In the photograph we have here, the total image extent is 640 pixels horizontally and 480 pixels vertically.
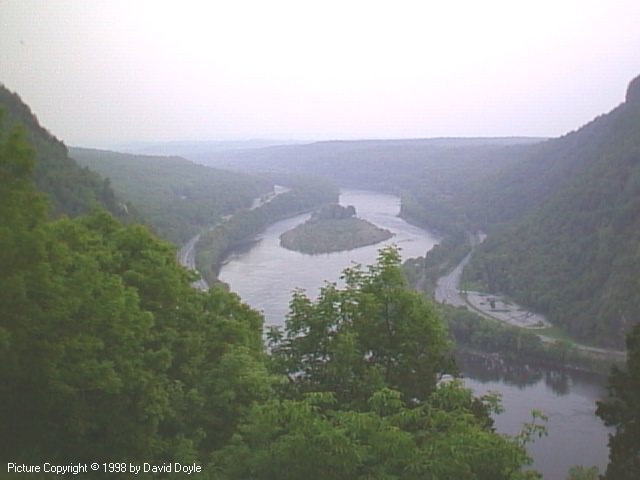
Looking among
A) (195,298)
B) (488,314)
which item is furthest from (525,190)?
(195,298)

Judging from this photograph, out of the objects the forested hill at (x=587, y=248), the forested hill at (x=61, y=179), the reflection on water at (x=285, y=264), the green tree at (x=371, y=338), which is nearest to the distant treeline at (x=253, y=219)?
the reflection on water at (x=285, y=264)

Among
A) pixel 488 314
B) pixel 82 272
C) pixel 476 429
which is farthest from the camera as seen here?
pixel 488 314

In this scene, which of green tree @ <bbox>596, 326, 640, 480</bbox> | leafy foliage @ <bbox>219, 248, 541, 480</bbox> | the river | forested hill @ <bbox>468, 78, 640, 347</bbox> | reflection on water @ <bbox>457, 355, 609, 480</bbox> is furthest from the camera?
forested hill @ <bbox>468, 78, 640, 347</bbox>

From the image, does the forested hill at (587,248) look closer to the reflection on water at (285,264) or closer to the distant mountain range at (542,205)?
the distant mountain range at (542,205)

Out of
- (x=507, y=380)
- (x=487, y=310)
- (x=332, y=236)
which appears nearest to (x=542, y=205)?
(x=332, y=236)

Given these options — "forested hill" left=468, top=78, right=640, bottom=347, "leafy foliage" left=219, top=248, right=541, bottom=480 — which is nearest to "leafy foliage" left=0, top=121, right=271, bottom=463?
"leafy foliage" left=219, top=248, right=541, bottom=480

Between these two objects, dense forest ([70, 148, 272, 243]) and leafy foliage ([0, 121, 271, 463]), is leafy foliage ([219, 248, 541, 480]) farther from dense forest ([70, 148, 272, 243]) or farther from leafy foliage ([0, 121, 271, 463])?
dense forest ([70, 148, 272, 243])

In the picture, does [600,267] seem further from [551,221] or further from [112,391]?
[112,391]
